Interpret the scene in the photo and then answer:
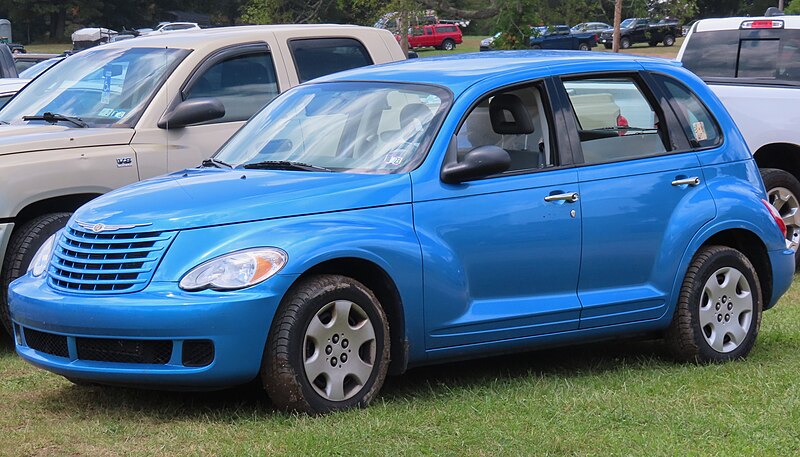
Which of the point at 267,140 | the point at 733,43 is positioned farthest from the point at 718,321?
the point at 733,43

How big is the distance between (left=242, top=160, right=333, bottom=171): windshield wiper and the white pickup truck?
18.1 ft

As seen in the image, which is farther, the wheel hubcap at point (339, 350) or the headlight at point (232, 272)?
the wheel hubcap at point (339, 350)

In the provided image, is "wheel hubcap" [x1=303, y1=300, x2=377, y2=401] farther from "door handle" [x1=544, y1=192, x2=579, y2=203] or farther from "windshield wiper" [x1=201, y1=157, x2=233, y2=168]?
"windshield wiper" [x1=201, y1=157, x2=233, y2=168]

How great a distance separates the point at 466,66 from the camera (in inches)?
267

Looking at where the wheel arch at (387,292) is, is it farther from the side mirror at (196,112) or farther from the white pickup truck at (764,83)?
the white pickup truck at (764,83)

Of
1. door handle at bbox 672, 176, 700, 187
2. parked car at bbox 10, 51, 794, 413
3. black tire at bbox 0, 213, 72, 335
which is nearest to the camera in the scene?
parked car at bbox 10, 51, 794, 413

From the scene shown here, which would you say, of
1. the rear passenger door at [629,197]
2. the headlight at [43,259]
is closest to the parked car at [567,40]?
the rear passenger door at [629,197]

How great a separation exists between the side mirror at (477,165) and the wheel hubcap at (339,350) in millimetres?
835

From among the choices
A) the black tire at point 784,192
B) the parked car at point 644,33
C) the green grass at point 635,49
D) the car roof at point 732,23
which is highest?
the car roof at point 732,23

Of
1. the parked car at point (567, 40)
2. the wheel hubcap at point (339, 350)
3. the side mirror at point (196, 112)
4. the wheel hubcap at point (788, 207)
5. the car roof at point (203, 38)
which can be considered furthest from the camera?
the parked car at point (567, 40)

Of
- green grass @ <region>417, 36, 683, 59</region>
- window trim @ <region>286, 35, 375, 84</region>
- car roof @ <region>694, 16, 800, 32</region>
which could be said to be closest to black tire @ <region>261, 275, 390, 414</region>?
window trim @ <region>286, 35, 375, 84</region>

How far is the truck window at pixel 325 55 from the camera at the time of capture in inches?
364

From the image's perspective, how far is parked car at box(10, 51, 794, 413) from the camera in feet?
18.0

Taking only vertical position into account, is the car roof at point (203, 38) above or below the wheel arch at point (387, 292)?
above
